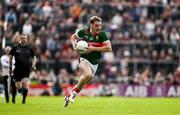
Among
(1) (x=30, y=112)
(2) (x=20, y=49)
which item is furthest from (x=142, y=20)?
(1) (x=30, y=112)

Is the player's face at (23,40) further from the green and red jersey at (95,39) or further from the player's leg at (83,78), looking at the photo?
the player's leg at (83,78)

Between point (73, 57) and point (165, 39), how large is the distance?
17.6ft

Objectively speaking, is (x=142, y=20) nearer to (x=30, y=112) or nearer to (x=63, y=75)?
(x=63, y=75)

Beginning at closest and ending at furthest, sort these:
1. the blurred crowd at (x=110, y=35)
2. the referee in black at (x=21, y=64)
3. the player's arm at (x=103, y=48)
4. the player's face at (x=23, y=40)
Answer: the player's arm at (x=103, y=48) → the player's face at (x=23, y=40) → the referee in black at (x=21, y=64) → the blurred crowd at (x=110, y=35)

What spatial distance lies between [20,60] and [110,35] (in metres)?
15.2

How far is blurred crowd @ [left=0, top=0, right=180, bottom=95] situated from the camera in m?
39.8

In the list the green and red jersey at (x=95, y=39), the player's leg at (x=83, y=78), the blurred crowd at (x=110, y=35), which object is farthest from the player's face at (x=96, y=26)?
the blurred crowd at (x=110, y=35)

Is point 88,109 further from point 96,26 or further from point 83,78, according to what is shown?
point 96,26

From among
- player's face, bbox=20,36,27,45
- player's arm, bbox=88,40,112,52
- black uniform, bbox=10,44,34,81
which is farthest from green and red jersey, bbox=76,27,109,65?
black uniform, bbox=10,44,34,81

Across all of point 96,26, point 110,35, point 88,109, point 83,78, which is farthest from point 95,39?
point 110,35

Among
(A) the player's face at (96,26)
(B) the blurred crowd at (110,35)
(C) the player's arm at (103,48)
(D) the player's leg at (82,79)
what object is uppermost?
(A) the player's face at (96,26)

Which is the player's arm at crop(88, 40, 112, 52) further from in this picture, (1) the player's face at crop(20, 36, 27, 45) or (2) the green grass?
(1) the player's face at crop(20, 36, 27, 45)

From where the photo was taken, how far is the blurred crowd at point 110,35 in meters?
39.8

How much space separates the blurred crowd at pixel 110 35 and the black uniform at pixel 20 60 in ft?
40.2
